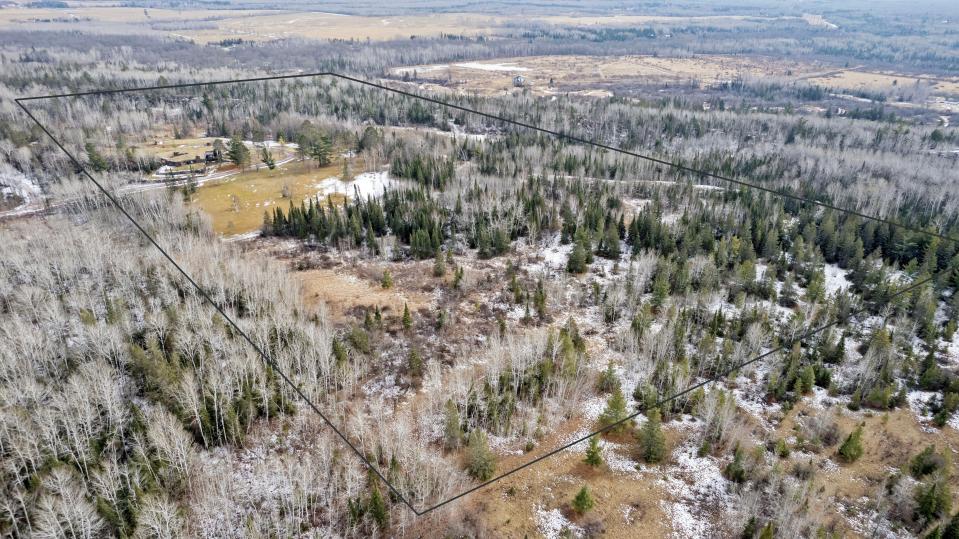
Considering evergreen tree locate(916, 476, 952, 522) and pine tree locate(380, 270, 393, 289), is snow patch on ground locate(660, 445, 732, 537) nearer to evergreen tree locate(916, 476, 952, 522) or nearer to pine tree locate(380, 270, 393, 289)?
evergreen tree locate(916, 476, 952, 522)

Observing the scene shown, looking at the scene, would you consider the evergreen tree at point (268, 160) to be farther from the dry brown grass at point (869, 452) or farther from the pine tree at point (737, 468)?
the dry brown grass at point (869, 452)

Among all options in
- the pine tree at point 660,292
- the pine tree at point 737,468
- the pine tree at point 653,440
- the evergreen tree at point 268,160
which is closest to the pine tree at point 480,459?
the pine tree at point 653,440

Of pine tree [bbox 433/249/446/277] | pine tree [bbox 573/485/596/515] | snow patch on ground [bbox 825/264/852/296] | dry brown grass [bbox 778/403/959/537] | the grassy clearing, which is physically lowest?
dry brown grass [bbox 778/403/959/537]

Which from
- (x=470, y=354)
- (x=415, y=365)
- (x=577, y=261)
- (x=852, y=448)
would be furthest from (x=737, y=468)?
(x=577, y=261)

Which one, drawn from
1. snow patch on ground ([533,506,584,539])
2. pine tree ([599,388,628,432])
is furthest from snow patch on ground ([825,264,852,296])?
snow patch on ground ([533,506,584,539])

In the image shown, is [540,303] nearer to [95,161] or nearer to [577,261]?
[577,261]

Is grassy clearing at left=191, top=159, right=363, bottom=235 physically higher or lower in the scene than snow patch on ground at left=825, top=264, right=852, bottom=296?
higher

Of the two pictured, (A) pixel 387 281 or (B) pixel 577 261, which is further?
(B) pixel 577 261
